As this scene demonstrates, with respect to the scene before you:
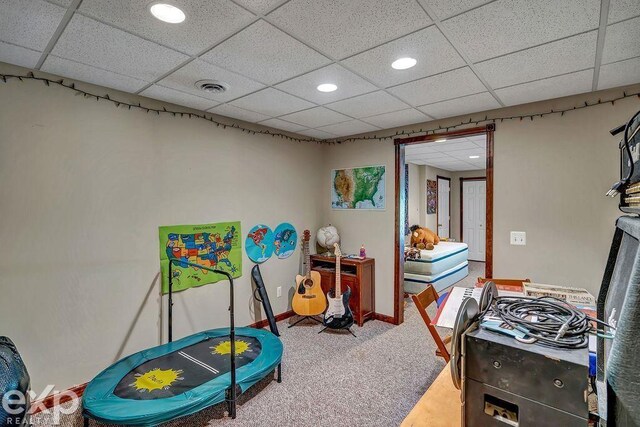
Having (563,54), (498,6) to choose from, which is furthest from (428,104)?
(498,6)

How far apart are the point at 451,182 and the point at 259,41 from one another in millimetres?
7641

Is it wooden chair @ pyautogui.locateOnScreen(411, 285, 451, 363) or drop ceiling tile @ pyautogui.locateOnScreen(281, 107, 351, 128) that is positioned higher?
drop ceiling tile @ pyautogui.locateOnScreen(281, 107, 351, 128)

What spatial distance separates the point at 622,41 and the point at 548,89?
73cm

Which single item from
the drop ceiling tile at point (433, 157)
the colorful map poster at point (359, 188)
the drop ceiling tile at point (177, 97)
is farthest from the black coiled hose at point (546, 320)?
the drop ceiling tile at point (433, 157)

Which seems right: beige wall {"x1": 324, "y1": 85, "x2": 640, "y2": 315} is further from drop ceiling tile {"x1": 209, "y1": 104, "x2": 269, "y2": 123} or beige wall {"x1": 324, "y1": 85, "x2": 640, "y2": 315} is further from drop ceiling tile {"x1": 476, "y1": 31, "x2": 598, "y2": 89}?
drop ceiling tile {"x1": 209, "y1": 104, "x2": 269, "y2": 123}

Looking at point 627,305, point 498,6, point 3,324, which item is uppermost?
point 498,6

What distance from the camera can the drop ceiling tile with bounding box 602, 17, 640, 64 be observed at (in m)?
1.55

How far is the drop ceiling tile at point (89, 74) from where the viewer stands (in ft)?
6.58

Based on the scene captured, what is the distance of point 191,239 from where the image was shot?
3010 mm

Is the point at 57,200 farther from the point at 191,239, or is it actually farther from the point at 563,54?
the point at 563,54

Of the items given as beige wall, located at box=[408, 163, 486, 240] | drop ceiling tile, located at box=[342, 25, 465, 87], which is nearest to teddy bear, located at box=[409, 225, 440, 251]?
beige wall, located at box=[408, 163, 486, 240]

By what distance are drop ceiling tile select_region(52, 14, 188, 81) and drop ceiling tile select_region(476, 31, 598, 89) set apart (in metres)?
1.98

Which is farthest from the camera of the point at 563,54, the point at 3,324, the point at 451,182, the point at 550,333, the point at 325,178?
the point at 451,182

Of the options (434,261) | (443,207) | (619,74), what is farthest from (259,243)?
(443,207)
